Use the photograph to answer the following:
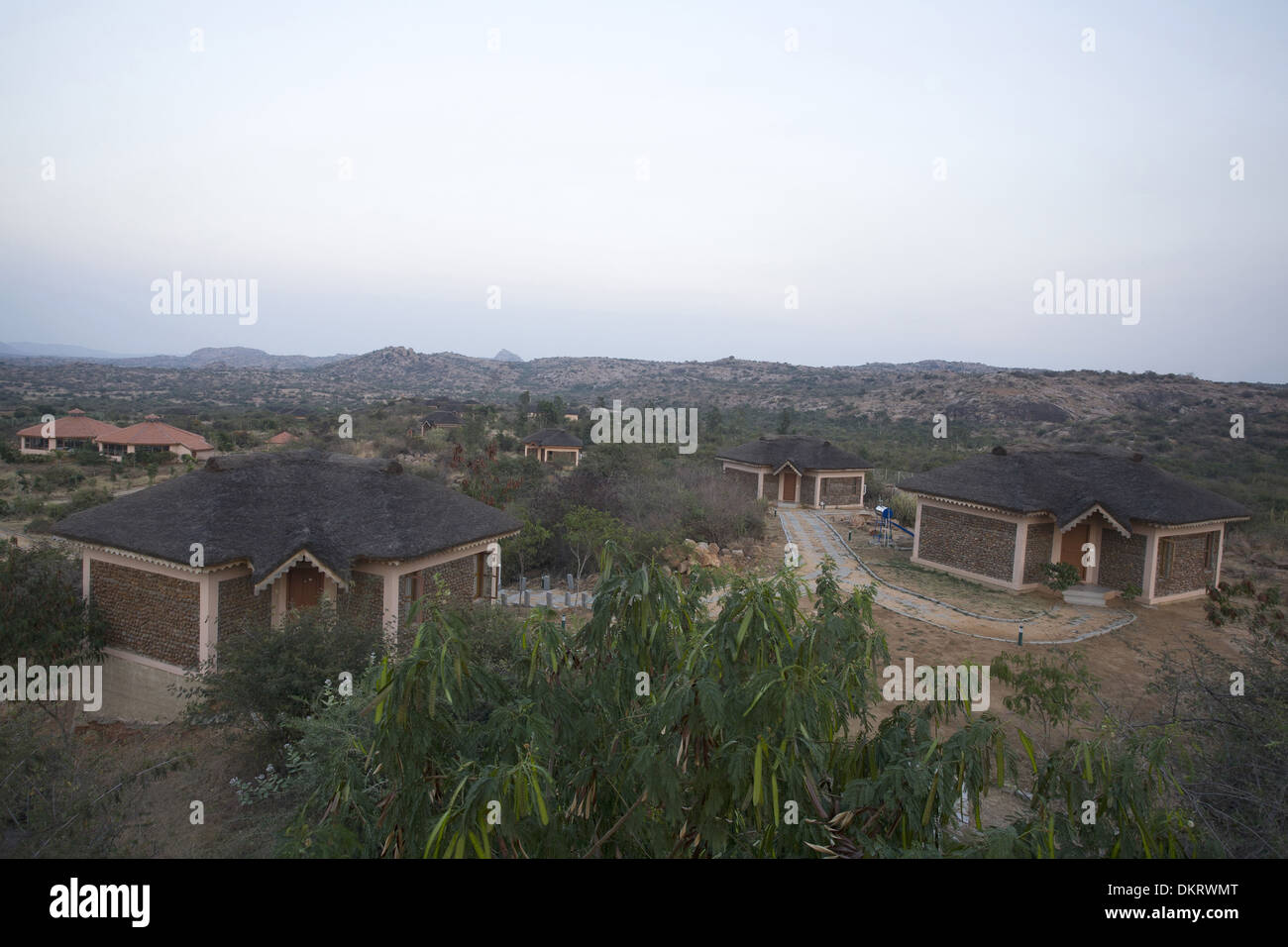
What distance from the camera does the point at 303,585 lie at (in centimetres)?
1271

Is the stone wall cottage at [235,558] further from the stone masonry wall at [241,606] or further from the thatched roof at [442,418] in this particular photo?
the thatched roof at [442,418]

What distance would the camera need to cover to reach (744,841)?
3258 mm

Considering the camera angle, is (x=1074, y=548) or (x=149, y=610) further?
(x=1074, y=548)

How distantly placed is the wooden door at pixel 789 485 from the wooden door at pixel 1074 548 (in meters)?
14.2

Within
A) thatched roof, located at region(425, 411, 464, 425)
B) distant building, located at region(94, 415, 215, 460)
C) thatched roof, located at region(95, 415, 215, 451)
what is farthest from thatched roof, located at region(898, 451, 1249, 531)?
thatched roof, located at region(95, 415, 215, 451)

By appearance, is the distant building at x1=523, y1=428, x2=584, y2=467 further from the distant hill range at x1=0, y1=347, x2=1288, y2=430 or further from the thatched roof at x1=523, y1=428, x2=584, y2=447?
the distant hill range at x1=0, y1=347, x2=1288, y2=430

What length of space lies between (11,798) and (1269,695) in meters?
13.1

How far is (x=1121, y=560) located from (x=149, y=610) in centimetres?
2312

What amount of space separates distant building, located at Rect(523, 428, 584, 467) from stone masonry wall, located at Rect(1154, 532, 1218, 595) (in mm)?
27920

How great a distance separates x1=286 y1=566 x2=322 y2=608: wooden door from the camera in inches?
499

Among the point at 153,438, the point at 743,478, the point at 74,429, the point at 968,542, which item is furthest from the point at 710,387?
the point at 968,542

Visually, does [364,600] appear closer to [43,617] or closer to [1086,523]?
[43,617]

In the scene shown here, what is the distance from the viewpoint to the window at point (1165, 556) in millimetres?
18703
